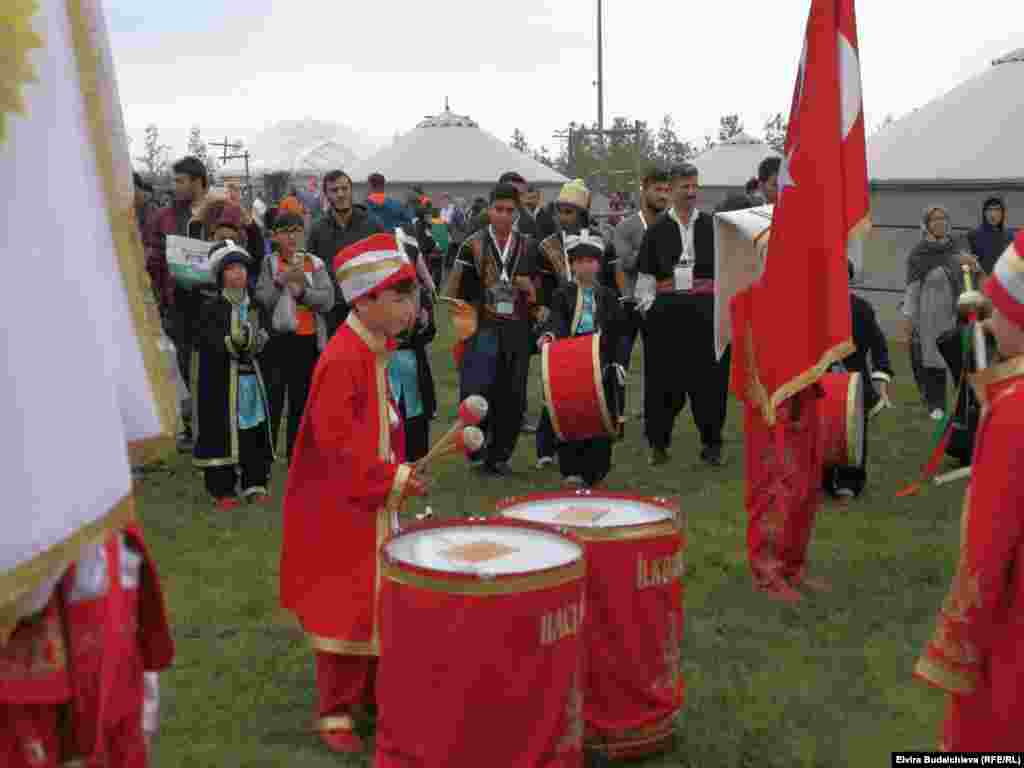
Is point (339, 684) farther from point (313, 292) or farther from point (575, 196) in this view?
point (575, 196)

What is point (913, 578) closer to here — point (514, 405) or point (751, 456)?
point (751, 456)

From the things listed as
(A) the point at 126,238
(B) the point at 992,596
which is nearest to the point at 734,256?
(B) the point at 992,596

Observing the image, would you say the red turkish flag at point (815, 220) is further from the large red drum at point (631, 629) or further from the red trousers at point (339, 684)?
the red trousers at point (339, 684)

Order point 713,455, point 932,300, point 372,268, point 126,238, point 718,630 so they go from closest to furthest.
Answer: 1. point 126,238
2. point 372,268
3. point 718,630
4. point 713,455
5. point 932,300

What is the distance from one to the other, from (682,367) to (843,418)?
1.71 metres

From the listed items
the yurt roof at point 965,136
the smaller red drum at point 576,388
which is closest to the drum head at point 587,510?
the smaller red drum at point 576,388

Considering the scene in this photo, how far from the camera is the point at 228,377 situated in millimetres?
7836

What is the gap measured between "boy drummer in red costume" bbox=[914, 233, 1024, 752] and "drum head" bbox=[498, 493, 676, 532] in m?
1.41

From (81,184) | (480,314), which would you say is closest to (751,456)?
(480,314)

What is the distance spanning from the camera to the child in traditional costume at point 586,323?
8.48 meters

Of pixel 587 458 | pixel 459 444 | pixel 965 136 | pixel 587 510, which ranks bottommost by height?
pixel 587 458

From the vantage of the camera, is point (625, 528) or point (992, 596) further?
point (625, 528)

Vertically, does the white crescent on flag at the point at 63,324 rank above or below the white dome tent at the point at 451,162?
below

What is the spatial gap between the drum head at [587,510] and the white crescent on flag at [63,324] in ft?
6.82
